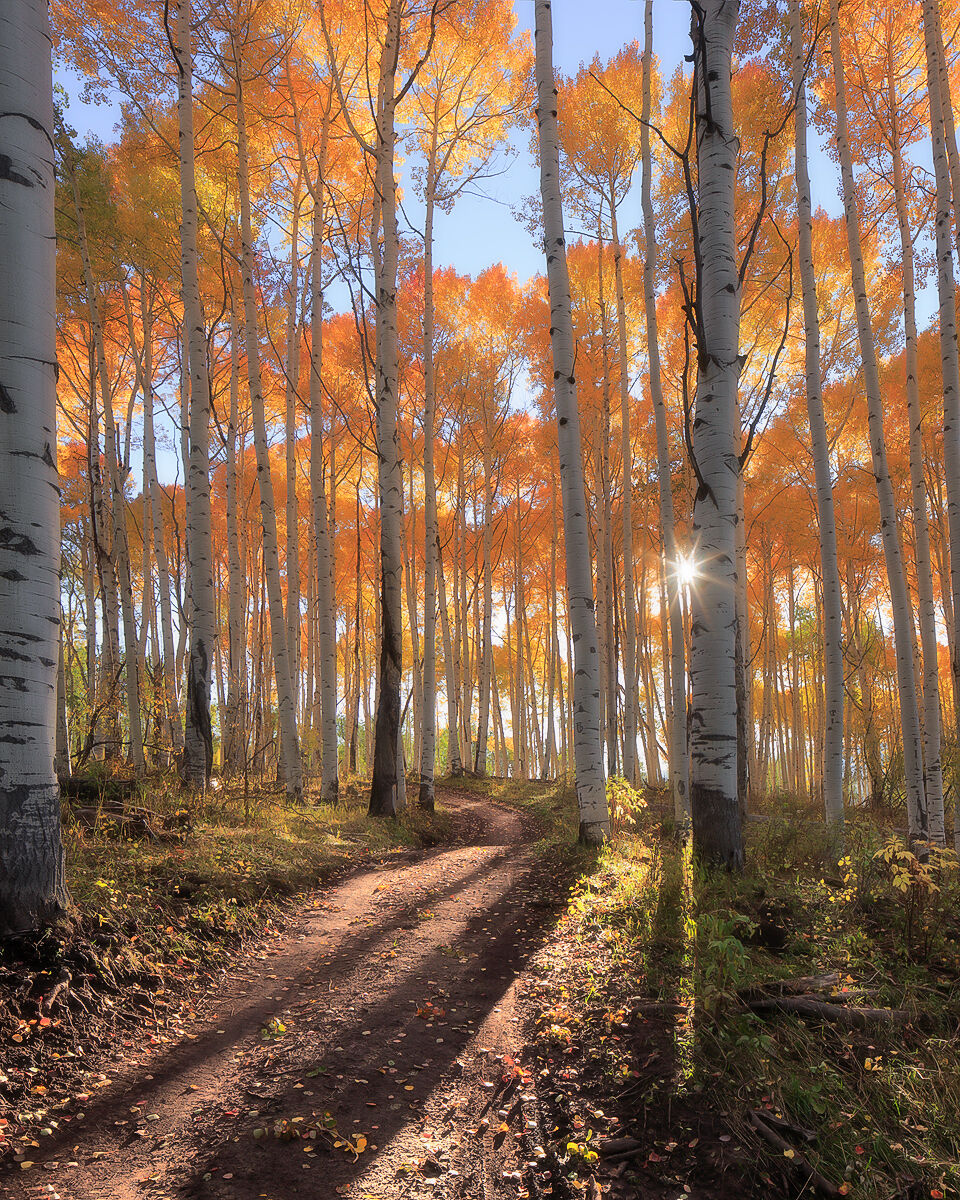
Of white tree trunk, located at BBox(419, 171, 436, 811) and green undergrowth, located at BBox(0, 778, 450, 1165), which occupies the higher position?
white tree trunk, located at BBox(419, 171, 436, 811)

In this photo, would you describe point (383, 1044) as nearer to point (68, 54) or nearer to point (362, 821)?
point (362, 821)

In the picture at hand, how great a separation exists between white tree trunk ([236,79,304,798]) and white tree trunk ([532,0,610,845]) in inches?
163

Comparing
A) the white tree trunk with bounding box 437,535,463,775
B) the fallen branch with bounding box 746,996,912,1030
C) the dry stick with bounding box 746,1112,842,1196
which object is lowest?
the dry stick with bounding box 746,1112,842,1196

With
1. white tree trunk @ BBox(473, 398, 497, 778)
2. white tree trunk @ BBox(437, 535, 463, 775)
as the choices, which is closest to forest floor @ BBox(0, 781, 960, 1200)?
white tree trunk @ BBox(437, 535, 463, 775)

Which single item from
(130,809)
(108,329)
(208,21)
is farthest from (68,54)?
(130,809)

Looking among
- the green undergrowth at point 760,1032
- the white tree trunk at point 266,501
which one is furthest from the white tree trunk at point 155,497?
the green undergrowth at point 760,1032

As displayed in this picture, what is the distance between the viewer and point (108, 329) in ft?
42.4

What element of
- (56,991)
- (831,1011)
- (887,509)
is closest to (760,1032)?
(831,1011)

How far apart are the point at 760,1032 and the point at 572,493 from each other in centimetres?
482

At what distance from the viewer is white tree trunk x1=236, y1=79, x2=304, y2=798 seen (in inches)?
332

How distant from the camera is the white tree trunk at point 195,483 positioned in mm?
7211

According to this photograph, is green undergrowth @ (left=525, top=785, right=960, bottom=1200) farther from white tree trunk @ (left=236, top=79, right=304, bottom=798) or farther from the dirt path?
white tree trunk @ (left=236, top=79, right=304, bottom=798)

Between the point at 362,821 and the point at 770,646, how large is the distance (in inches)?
577

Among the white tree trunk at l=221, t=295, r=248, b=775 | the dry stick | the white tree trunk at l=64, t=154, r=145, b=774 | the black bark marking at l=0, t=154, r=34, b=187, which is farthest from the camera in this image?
the white tree trunk at l=221, t=295, r=248, b=775
